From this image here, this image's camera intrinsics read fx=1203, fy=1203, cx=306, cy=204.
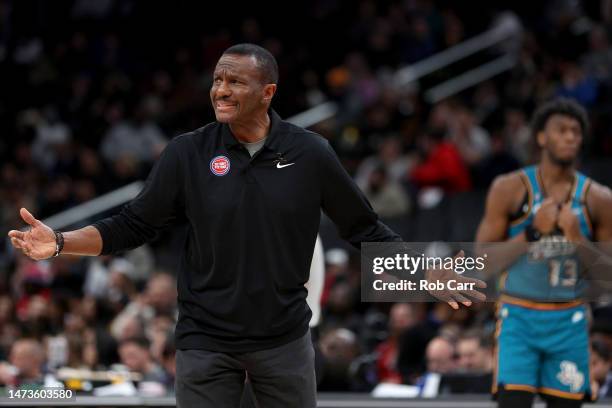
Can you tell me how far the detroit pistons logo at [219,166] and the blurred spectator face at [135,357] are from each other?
5169 mm

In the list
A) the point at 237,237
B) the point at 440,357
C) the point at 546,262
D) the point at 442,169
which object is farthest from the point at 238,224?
the point at 442,169

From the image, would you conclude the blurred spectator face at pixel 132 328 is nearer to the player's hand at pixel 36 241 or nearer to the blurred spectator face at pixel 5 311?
the blurred spectator face at pixel 5 311

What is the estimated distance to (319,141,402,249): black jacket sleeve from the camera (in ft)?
15.9

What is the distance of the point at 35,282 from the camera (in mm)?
12742

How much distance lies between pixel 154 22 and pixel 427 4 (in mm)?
3955

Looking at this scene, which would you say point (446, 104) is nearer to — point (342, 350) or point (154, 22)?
point (154, 22)

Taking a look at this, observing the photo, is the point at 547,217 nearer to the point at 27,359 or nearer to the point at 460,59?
the point at 27,359

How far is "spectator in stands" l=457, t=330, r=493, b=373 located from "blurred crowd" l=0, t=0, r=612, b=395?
2 centimetres

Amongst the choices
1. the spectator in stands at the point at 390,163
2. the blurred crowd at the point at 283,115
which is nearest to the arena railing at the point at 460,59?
the blurred crowd at the point at 283,115

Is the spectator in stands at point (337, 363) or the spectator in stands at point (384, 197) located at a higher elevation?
the spectator in stands at point (384, 197)

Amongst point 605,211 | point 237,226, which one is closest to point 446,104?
point 605,211

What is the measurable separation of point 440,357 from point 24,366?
3.08 m

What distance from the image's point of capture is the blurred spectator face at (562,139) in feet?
20.4

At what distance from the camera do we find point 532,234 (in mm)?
6070
